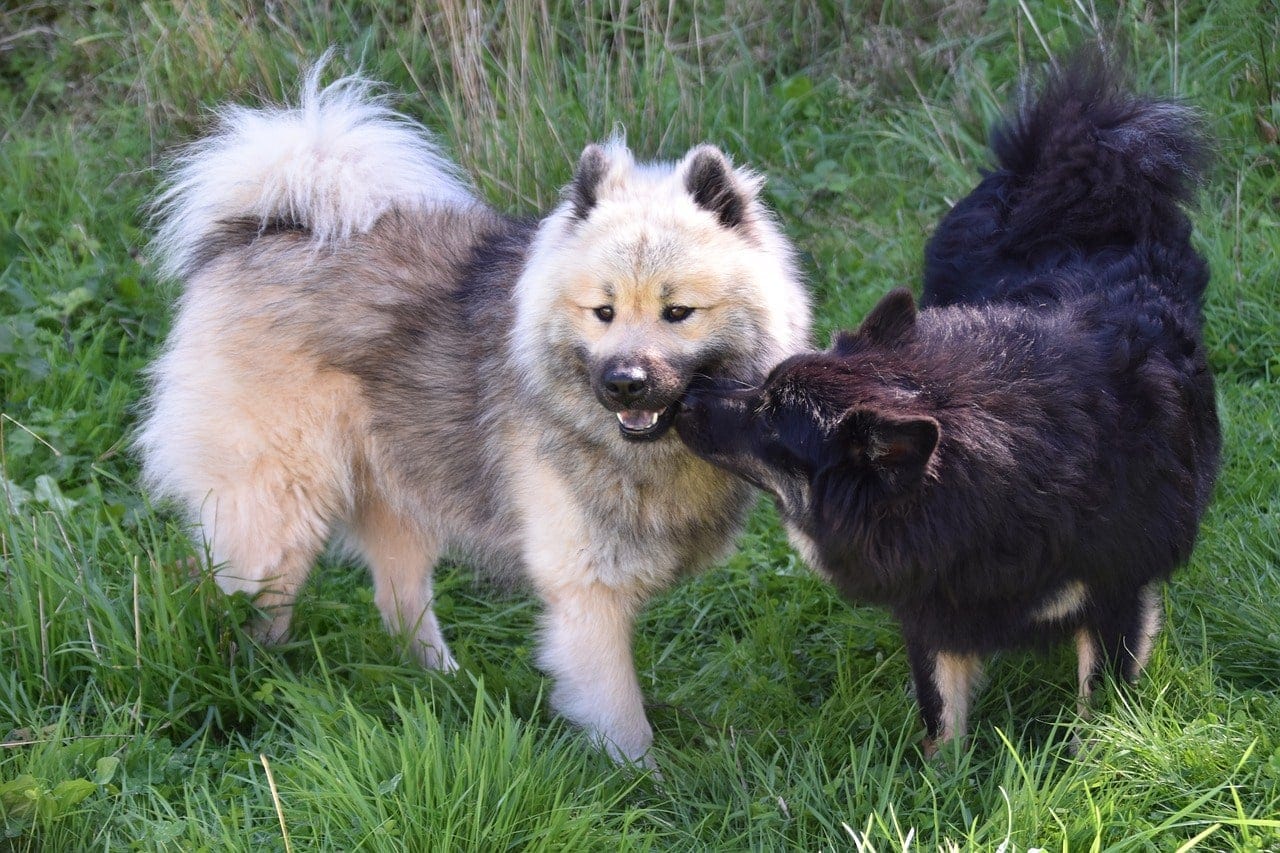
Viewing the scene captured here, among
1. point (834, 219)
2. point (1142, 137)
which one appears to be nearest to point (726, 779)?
point (1142, 137)

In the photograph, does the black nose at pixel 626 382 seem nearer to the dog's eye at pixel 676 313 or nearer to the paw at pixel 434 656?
the dog's eye at pixel 676 313

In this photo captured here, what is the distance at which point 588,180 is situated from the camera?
307cm

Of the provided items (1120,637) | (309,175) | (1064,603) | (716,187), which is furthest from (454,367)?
(1120,637)

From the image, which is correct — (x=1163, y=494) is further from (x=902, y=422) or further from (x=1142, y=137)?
(x=1142, y=137)

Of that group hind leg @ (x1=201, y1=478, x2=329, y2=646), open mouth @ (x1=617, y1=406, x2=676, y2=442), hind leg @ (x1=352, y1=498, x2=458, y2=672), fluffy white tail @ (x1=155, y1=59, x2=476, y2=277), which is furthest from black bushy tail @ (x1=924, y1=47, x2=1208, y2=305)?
hind leg @ (x1=201, y1=478, x2=329, y2=646)

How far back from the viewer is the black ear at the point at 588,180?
306 centimetres

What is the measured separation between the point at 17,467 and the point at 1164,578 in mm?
3580

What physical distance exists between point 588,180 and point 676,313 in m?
0.45

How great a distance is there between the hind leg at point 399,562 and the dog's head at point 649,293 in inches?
37.2

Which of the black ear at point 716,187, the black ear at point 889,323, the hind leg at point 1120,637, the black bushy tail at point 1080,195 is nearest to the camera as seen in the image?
the black ear at point 889,323

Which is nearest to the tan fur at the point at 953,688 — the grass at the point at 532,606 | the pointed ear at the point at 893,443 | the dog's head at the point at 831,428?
the grass at the point at 532,606

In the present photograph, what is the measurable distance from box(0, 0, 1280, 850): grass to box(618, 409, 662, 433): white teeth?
2.42 feet

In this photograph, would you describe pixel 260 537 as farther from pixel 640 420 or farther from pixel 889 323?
pixel 889 323

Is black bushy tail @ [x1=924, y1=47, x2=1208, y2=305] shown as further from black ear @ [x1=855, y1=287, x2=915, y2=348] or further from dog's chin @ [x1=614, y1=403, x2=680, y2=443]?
dog's chin @ [x1=614, y1=403, x2=680, y2=443]
